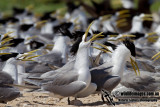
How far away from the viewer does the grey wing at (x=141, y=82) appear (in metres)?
6.97

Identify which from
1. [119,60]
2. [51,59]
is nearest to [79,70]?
[119,60]

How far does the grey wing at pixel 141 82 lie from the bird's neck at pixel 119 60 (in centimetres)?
45

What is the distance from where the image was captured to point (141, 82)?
7.00 m

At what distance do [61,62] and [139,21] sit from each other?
4557mm

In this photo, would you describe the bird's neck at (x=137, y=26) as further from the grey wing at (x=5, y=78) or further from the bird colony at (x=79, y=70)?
the grey wing at (x=5, y=78)

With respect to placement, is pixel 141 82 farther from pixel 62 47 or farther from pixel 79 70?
pixel 62 47

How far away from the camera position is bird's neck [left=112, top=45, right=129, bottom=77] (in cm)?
654

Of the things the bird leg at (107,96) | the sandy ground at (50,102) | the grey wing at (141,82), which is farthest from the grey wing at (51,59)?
the bird leg at (107,96)

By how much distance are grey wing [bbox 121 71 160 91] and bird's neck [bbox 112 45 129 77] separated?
45cm

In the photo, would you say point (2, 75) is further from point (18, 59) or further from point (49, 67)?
point (49, 67)

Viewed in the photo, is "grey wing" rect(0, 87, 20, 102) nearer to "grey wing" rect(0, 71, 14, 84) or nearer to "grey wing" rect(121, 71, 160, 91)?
"grey wing" rect(0, 71, 14, 84)

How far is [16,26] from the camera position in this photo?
13289mm

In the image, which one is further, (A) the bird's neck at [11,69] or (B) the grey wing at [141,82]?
(B) the grey wing at [141,82]

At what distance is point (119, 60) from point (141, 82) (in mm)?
647
